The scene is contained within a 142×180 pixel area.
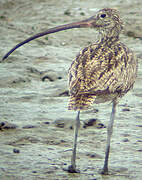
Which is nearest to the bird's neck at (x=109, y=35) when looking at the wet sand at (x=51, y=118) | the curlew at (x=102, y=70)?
the curlew at (x=102, y=70)

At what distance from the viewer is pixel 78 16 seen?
12.5 metres

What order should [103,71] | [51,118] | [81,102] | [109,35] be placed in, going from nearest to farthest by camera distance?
[81,102] < [103,71] < [109,35] < [51,118]

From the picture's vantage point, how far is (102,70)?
4402mm

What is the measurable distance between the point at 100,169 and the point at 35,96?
2.88 meters

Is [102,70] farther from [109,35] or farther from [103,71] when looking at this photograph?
[109,35]

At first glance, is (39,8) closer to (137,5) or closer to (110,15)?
(137,5)

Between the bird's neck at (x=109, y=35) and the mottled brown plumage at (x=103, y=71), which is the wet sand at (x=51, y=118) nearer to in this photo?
the mottled brown plumage at (x=103, y=71)

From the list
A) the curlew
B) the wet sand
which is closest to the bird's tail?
the curlew

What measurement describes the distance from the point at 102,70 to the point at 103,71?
2cm

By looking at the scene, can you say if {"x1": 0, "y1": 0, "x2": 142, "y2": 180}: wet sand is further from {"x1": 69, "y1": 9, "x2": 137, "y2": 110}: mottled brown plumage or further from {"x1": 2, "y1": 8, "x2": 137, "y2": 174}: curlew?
{"x1": 69, "y1": 9, "x2": 137, "y2": 110}: mottled brown plumage

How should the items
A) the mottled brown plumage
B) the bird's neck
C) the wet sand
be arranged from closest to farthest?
the mottled brown plumage
the wet sand
the bird's neck

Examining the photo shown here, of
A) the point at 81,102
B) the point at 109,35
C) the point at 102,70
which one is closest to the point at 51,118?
the point at 109,35

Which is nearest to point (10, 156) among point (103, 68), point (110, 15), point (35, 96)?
point (103, 68)

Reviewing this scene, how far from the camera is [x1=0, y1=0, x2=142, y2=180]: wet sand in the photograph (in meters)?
4.62
